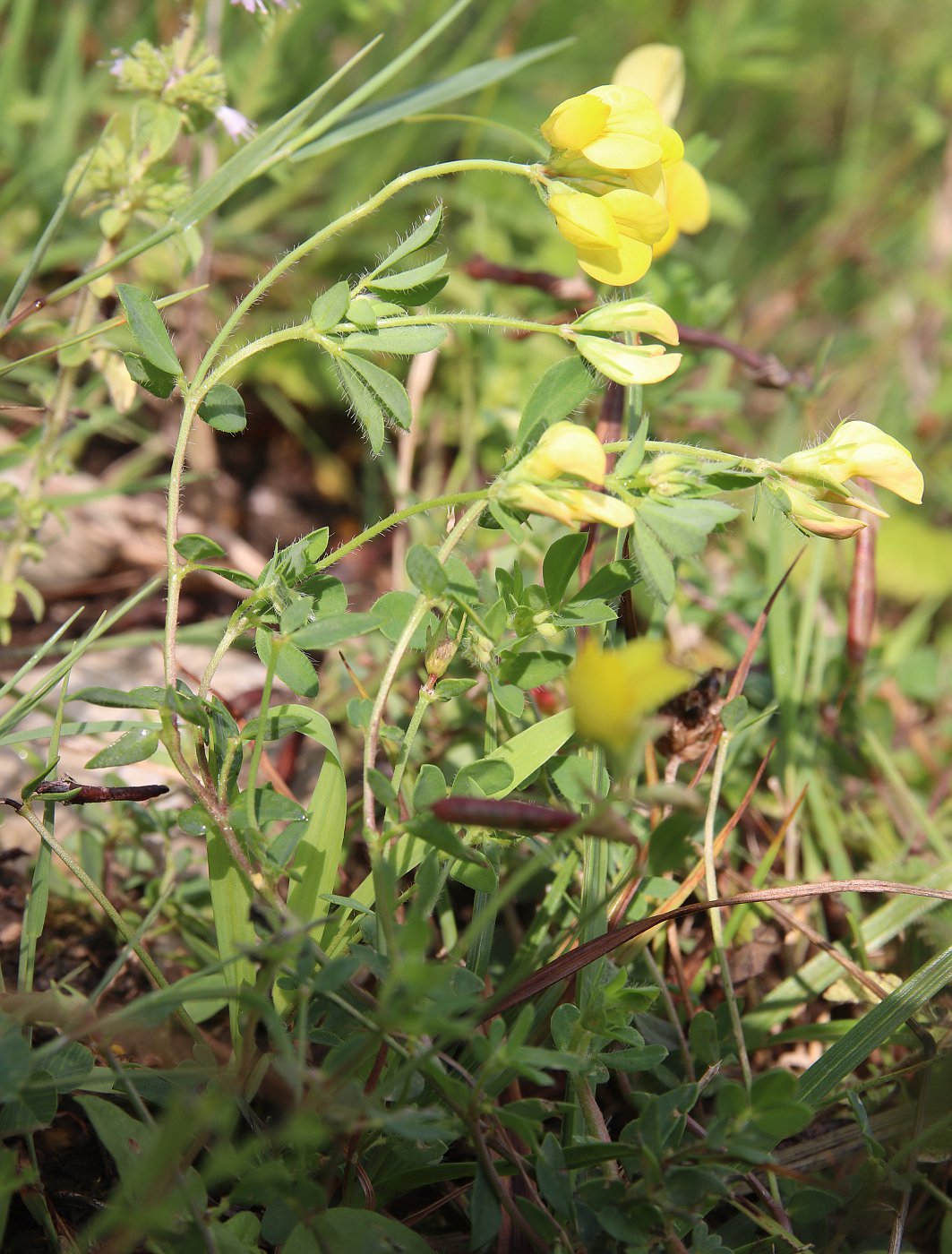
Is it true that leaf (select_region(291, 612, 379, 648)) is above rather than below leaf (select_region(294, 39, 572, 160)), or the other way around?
below

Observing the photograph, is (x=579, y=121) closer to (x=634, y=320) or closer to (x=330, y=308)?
(x=634, y=320)

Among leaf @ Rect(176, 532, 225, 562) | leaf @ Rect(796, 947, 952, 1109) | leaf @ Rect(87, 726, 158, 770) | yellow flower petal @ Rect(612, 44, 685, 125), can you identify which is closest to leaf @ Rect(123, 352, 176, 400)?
leaf @ Rect(176, 532, 225, 562)

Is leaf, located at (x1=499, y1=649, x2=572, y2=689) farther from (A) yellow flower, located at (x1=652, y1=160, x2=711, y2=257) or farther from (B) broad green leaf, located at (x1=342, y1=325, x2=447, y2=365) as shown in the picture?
(A) yellow flower, located at (x1=652, y1=160, x2=711, y2=257)

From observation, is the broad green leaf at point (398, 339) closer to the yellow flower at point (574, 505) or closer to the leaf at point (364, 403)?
the leaf at point (364, 403)

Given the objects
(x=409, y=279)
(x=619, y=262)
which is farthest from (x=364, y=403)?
(x=619, y=262)

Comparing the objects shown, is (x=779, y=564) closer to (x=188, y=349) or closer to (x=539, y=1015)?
(x=539, y=1015)

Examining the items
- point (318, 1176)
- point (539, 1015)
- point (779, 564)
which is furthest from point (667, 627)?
point (318, 1176)

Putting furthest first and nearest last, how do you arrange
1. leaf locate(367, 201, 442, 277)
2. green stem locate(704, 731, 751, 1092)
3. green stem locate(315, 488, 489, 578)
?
1. green stem locate(704, 731, 751, 1092)
2. leaf locate(367, 201, 442, 277)
3. green stem locate(315, 488, 489, 578)
